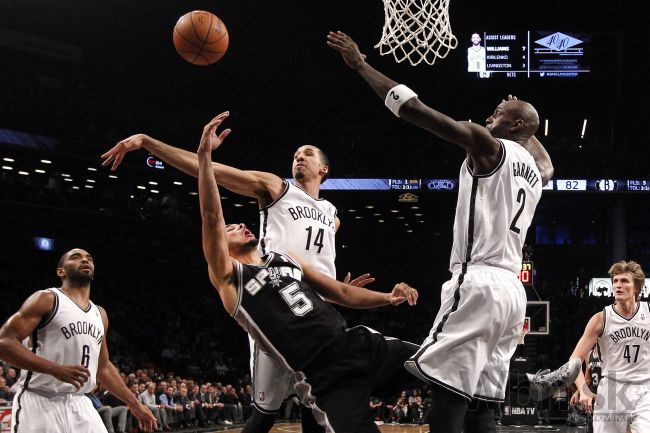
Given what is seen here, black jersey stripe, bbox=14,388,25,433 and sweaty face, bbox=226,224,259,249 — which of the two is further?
black jersey stripe, bbox=14,388,25,433

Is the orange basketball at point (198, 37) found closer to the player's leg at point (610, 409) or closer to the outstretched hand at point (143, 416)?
the outstretched hand at point (143, 416)

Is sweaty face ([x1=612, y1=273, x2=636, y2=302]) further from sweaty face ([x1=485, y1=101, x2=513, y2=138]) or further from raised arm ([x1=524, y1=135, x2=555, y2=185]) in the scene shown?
sweaty face ([x1=485, y1=101, x2=513, y2=138])

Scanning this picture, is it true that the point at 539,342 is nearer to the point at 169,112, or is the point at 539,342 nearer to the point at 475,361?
the point at 169,112

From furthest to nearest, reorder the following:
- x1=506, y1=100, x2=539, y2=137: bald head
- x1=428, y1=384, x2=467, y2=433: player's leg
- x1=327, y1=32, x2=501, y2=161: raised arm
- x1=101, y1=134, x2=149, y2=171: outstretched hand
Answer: x1=101, y1=134, x2=149, y2=171: outstretched hand → x1=506, y1=100, x2=539, y2=137: bald head → x1=327, y1=32, x2=501, y2=161: raised arm → x1=428, y1=384, x2=467, y2=433: player's leg

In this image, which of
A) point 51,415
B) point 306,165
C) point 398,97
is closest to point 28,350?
point 51,415

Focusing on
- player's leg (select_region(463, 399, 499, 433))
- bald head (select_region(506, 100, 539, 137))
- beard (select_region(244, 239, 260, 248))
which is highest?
bald head (select_region(506, 100, 539, 137))

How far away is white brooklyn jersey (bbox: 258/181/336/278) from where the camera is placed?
5820 mm

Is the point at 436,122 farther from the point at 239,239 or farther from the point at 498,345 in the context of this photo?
the point at 239,239

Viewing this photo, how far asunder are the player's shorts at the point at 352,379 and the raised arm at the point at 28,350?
1678mm

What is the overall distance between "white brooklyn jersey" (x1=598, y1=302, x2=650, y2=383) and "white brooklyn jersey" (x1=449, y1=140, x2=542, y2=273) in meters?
2.95

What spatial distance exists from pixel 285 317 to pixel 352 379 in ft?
1.52

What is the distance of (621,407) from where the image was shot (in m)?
6.82

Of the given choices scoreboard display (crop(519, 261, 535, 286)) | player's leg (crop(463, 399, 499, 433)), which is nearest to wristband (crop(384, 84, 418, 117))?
player's leg (crop(463, 399, 499, 433))

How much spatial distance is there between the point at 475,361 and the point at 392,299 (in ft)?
3.06
